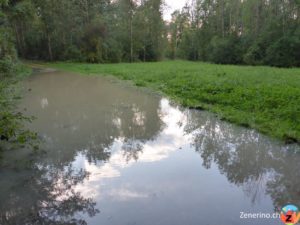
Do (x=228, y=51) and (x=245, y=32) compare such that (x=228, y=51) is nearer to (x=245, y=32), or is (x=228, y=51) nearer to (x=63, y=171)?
(x=245, y=32)

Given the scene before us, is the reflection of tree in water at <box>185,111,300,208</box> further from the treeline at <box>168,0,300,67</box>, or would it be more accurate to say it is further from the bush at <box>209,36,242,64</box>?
the bush at <box>209,36,242,64</box>

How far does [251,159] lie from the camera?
479 centimetres

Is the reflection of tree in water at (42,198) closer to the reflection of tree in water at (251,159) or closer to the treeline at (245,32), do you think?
the reflection of tree in water at (251,159)

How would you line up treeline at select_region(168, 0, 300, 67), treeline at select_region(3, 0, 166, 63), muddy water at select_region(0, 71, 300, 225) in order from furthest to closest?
1. treeline at select_region(3, 0, 166, 63)
2. treeline at select_region(168, 0, 300, 67)
3. muddy water at select_region(0, 71, 300, 225)

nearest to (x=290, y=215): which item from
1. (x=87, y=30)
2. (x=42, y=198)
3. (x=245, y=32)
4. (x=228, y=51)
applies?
(x=42, y=198)

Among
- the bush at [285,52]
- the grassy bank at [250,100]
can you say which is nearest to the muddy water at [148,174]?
the grassy bank at [250,100]

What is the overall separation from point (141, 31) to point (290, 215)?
32443 mm

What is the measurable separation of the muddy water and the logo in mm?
92

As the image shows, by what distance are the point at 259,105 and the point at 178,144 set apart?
10.3ft

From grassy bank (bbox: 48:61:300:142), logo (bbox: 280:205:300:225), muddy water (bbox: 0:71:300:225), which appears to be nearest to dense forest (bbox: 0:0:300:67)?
grassy bank (bbox: 48:61:300:142)

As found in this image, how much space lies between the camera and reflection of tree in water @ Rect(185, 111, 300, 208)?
377cm

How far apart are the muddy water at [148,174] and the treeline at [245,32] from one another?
730 inches

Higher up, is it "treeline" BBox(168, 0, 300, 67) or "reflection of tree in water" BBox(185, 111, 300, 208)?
"treeline" BBox(168, 0, 300, 67)

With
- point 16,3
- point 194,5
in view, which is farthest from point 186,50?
point 16,3
